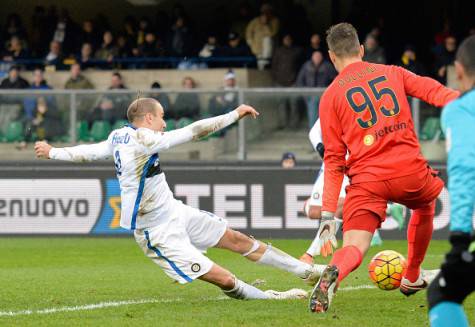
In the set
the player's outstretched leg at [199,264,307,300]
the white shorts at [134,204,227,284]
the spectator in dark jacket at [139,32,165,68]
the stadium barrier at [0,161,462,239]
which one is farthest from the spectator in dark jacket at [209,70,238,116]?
the white shorts at [134,204,227,284]

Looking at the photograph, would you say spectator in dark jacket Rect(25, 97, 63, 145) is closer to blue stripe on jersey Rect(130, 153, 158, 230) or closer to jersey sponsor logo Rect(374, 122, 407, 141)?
blue stripe on jersey Rect(130, 153, 158, 230)

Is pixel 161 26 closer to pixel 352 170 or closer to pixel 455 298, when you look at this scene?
pixel 352 170

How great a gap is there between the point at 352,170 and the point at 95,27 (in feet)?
56.4

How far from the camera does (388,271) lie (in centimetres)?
990

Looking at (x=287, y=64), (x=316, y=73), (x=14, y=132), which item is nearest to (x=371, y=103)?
(x=14, y=132)

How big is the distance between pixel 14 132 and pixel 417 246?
34.6 feet

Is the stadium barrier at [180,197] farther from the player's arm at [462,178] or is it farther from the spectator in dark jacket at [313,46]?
the player's arm at [462,178]

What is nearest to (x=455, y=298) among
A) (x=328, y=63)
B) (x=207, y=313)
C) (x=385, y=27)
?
(x=207, y=313)

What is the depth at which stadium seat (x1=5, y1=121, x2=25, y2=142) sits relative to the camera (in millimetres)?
18656

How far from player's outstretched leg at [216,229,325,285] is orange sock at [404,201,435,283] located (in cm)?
89

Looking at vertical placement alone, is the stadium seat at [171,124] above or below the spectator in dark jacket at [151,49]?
below

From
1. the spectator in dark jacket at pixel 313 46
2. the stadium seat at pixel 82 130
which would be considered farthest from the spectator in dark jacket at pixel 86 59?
the stadium seat at pixel 82 130

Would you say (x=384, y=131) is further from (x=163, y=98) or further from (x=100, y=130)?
(x=100, y=130)

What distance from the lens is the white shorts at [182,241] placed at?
30.9 feet
